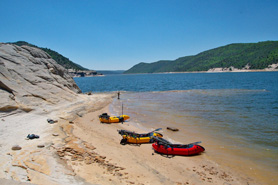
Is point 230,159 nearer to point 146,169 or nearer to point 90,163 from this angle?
point 146,169

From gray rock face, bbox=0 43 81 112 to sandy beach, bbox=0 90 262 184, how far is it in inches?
202

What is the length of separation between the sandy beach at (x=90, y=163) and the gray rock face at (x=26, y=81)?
514 cm

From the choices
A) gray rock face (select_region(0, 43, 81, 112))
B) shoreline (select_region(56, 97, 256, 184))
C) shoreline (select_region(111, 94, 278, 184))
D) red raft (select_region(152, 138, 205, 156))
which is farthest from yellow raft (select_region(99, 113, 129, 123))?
red raft (select_region(152, 138, 205, 156))

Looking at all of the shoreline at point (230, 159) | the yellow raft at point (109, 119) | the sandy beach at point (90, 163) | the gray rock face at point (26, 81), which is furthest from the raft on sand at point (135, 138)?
the gray rock face at point (26, 81)

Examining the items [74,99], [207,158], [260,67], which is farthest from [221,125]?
[260,67]

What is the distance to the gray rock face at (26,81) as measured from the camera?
68.1 ft

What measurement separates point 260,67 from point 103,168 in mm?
219385

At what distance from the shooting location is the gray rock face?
68.1 ft

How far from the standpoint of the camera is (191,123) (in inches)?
860

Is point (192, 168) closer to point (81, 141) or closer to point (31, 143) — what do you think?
point (81, 141)

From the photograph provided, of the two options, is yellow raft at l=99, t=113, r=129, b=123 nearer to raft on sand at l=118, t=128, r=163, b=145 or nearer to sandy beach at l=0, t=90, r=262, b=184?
sandy beach at l=0, t=90, r=262, b=184

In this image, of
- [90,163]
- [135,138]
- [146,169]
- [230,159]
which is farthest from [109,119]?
[230,159]

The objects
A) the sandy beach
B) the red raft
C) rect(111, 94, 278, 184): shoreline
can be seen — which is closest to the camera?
the sandy beach

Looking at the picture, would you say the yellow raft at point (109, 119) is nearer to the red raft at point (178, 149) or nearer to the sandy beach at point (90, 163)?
the sandy beach at point (90, 163)
